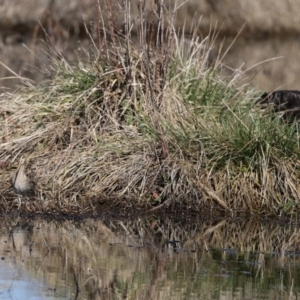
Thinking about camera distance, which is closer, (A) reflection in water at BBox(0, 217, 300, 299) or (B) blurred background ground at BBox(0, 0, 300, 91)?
(A) reflection in water at BBox(0, 217, 300, 299)

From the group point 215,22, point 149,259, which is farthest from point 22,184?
point 215,22

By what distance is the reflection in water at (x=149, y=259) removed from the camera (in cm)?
505

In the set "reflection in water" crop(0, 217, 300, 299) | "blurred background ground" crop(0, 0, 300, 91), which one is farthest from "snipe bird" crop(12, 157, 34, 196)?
"blurred background ground" crop(0, 0, 300, 91)

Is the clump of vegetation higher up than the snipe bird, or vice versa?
the clump of vegetation

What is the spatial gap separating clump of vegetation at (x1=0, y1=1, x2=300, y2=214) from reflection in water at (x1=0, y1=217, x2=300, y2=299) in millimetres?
353

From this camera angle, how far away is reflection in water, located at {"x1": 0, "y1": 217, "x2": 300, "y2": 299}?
199 inches

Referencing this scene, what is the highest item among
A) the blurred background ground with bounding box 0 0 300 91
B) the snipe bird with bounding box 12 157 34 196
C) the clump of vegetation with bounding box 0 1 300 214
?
the clump of vegetation with bounding box 0 1 300 214

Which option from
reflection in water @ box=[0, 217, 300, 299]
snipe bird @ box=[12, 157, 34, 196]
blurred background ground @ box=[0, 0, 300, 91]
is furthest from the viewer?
blurred background ground @ box=[0, 0, 300, 91]

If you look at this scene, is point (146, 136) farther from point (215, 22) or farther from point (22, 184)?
point (215, 22)

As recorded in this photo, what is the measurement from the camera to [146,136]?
7.96m

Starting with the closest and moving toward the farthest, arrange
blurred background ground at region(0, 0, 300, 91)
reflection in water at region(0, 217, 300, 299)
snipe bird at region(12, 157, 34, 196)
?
reflection in water at region(0, 217, 300, 299)
snipe bird at region(12, 157, 34, 196)
blurred background ground at region(0, 0, 300, 91)

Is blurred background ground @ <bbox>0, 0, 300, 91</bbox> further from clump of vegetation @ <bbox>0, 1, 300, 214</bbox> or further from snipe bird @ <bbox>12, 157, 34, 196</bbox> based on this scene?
snipe bird @ <bbox>12, 157, 34, 196</bbox>

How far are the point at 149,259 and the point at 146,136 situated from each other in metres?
2.26

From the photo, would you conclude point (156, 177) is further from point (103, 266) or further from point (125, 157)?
point (103, 266)
